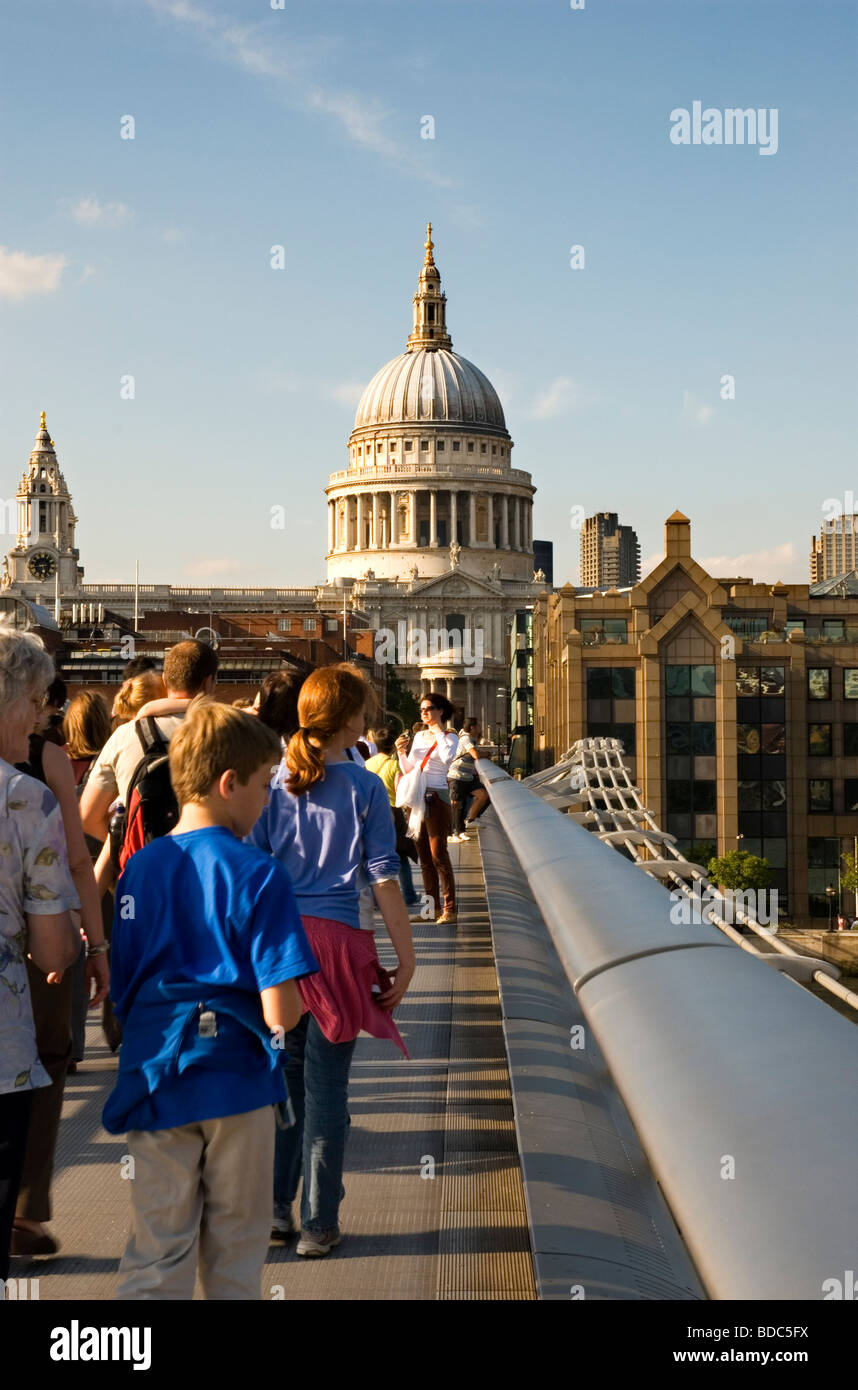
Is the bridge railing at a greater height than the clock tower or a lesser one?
lesser

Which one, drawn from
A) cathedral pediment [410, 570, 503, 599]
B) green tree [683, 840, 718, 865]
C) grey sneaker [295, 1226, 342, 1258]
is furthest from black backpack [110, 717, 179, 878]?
cathedral pediment [410, 570, 503, 599]

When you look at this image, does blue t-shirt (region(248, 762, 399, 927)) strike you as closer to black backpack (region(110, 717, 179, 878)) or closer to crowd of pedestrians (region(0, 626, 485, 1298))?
crowd of pedestrians (region(0, 626, 485, 1298))

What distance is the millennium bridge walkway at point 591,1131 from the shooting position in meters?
2.37

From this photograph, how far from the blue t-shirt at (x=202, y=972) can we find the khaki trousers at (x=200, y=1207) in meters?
0.06

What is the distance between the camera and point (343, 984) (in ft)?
16.7

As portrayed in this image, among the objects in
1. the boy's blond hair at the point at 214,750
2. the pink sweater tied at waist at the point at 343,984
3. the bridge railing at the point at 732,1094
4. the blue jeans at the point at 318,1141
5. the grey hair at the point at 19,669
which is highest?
the grey hair at the point at 19,669

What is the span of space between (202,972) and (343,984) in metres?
1.45

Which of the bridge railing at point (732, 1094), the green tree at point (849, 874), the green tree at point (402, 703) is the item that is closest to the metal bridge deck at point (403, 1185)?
the bridge railing at point (732, 1094)

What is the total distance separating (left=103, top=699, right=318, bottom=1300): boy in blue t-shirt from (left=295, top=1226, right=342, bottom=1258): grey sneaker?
3.38 ft

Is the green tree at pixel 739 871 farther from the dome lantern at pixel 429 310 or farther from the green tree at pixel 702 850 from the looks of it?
the dome lantern at pixel 429 310

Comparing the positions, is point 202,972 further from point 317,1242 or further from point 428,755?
point 428,755

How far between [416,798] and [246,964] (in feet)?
27.2

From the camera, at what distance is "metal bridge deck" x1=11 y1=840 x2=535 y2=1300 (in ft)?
14.7
